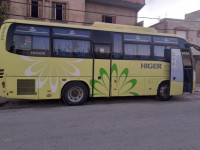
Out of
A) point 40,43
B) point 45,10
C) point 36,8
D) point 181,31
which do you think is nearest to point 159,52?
point 40,43

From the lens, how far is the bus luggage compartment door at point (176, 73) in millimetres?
7996

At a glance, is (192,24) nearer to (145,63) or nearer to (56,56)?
(145,63)

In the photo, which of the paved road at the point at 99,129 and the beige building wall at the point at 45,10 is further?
the beige building wall at the point at 45,10

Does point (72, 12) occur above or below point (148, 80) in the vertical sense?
above

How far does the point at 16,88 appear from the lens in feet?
20.2

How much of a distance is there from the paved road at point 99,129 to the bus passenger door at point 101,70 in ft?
4.20

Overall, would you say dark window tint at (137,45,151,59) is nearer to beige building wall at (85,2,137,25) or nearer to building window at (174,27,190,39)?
beige building wall at (85,2,137,25)

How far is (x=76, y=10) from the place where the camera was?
12234 mm

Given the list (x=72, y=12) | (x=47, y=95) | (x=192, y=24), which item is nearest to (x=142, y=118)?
(x=47, y=95)

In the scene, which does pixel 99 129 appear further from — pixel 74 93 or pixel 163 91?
pixel 163 91

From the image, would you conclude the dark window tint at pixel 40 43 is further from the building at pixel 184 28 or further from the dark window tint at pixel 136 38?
the building at pixel 184 28

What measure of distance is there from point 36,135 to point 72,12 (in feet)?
38.8

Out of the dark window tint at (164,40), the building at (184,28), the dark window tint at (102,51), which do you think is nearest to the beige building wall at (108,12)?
the building at (184,28)

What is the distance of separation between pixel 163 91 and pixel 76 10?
8.90m
